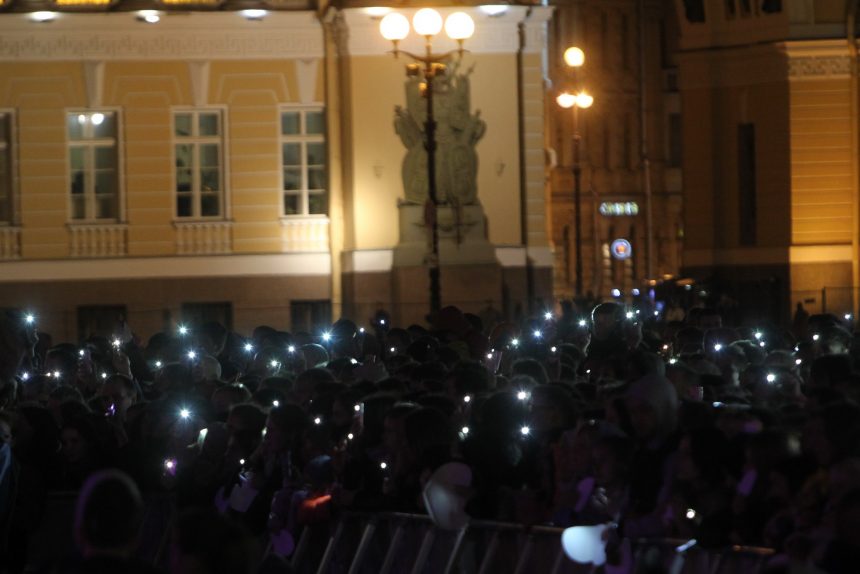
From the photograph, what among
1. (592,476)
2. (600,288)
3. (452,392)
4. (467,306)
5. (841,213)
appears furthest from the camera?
(600,288)

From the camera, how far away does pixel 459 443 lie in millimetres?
11891

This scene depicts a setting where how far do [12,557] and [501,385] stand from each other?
4.27m

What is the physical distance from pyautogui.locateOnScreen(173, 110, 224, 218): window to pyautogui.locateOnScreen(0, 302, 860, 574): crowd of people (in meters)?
23.3

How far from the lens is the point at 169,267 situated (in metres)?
41.7

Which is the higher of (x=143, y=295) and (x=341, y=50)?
(x=341, y=50)

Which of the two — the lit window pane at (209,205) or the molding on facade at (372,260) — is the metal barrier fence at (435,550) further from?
the lit window pane at (209,205)

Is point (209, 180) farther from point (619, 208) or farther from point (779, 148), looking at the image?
point (619, 208)

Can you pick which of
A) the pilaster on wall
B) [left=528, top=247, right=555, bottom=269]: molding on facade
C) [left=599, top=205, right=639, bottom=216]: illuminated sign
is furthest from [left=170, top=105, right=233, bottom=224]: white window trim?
[left=599, top=205, right=639, bottom=216]: illuminated sign

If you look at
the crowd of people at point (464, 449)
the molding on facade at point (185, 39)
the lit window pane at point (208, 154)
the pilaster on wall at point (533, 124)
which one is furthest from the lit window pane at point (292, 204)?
the crowd of people at point (464, 449)

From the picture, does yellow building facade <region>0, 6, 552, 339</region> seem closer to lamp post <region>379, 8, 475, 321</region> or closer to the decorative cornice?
the decorative cornice

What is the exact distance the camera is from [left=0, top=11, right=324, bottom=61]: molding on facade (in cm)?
4141

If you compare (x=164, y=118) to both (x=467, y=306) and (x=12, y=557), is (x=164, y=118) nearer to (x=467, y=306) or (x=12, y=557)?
(x=467, y=306)

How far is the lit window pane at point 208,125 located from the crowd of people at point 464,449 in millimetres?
23381

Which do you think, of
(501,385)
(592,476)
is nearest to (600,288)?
(501,385)
